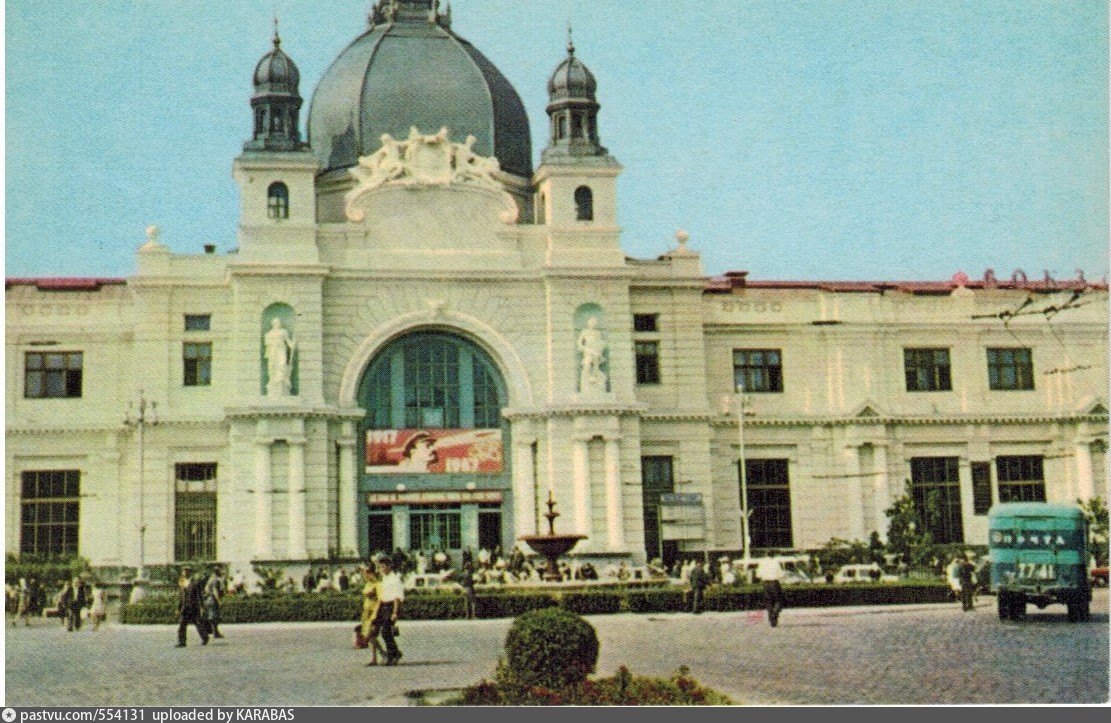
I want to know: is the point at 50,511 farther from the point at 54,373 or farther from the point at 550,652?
the point at 550,652

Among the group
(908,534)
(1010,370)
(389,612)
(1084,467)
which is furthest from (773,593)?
(1010,370)

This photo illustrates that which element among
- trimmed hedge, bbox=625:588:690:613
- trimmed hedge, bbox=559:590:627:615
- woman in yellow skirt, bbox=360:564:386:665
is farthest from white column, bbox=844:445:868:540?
woman in yellow skirt, bbox=360:564:386:665

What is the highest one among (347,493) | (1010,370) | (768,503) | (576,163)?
(576,163)

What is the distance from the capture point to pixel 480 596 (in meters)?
38.2

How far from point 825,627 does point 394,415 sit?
21.2 metres

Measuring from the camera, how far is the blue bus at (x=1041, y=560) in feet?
112

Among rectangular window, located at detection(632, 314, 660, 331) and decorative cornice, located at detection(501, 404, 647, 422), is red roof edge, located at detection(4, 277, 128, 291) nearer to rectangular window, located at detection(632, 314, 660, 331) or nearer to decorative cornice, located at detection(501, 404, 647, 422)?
decorative cornice, located at detection(501, 404, 647, 422)

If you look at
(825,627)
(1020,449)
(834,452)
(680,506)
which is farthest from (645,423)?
(825,627)

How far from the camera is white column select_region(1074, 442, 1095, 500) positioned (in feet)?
181

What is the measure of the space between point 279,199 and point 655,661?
28.0m

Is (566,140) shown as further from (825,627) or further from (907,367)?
(825,627)

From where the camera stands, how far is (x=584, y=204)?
53.0 m

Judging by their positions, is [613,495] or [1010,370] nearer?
[613,495]

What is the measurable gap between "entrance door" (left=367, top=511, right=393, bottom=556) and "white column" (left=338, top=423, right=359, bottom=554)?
689 mm
